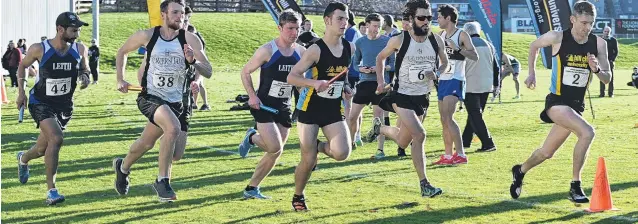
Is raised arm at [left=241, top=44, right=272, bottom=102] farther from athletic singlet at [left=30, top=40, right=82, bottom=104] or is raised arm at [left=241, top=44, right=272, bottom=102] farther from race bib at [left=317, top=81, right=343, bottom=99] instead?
athletic singlet at [left=30, top=40, right=82, bottom=104]

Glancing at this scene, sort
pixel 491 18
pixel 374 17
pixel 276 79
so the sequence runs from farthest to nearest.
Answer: pixel 491 18
pixel 374 17
pixel 276 79

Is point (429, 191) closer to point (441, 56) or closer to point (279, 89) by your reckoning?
point (441, 56)

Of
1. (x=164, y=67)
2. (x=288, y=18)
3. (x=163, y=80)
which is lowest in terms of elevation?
(x=163, y=80)

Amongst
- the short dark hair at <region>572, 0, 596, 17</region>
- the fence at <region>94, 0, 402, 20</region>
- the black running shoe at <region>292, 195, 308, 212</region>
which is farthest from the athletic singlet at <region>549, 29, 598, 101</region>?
the fence at <region>94, 0, 402, 20</region>

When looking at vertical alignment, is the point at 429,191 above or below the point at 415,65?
below

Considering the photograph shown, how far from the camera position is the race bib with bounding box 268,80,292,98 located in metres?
10.1

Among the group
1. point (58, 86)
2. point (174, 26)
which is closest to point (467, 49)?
point (174, 26)

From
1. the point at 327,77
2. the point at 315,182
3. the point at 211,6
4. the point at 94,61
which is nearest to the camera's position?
the point at 327,77

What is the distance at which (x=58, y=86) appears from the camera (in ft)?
34.5

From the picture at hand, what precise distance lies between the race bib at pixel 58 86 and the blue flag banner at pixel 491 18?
12.8m

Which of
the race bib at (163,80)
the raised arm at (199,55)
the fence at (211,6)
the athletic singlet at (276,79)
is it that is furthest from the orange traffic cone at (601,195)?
the fence at (211,6)

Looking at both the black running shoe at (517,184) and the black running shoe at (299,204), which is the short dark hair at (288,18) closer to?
the black running shoe at (299,204)

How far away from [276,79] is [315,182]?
1796 millimetres

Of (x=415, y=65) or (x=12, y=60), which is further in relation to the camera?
(x=12, y=60)
